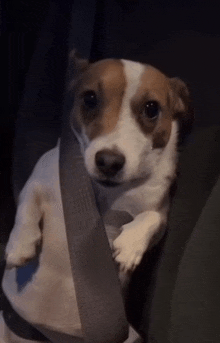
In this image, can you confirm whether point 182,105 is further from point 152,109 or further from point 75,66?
point 75,66

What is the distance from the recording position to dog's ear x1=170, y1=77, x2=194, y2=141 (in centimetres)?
74

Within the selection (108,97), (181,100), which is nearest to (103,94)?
(108,97)

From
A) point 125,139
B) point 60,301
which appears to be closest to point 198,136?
point 125,139

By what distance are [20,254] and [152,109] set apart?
0.31m

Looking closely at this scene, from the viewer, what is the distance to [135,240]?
2.46 feet

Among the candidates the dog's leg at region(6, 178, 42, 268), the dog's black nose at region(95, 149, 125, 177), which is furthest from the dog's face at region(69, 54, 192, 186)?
the dog's leg at region(6, 178, 42, 268)

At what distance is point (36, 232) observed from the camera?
0.78 metres

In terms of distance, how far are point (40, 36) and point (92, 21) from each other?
0.09m

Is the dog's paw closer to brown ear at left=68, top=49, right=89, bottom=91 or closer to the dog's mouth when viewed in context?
the dog's mouth

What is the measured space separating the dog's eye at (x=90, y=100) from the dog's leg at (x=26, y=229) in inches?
6.2

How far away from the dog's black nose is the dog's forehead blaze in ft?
0.11

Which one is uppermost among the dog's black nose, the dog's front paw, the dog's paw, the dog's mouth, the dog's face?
the dog's face

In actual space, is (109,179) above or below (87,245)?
above

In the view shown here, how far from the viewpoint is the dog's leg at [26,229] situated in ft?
2.55
